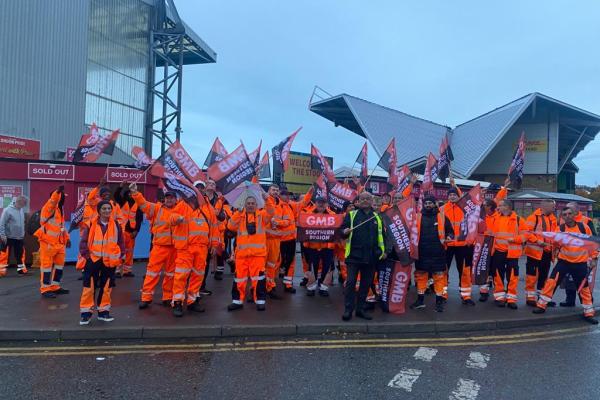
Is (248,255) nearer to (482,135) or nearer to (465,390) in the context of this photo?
(465,390)

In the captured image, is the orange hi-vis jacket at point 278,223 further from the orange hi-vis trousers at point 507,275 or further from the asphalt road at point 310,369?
the orange hi-vis trousers at point 507,275

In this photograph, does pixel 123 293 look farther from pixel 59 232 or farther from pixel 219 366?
pixel 219 366

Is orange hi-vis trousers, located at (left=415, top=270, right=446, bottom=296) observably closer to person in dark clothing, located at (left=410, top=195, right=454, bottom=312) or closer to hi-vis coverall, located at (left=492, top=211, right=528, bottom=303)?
person in dark clothing, located at (left=410, top=195, right=454, bottom=312)

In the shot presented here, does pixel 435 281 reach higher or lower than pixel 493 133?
lower

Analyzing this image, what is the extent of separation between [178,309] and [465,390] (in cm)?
385

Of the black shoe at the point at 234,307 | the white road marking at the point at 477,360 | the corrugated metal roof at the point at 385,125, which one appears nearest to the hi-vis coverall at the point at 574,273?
the white road marking at the point at 477,360

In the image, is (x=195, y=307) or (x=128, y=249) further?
(x=128, y=249)

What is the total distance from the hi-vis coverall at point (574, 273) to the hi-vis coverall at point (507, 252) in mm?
464

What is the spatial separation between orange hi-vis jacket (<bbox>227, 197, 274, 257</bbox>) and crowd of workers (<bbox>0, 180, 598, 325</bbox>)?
0.01 meters

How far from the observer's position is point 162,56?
31.4 m

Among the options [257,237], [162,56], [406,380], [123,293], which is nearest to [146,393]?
[406,380]

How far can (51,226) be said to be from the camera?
292 inches

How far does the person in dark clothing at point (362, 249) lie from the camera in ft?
21.2

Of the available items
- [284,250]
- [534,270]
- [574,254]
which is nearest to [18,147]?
[284,250]
